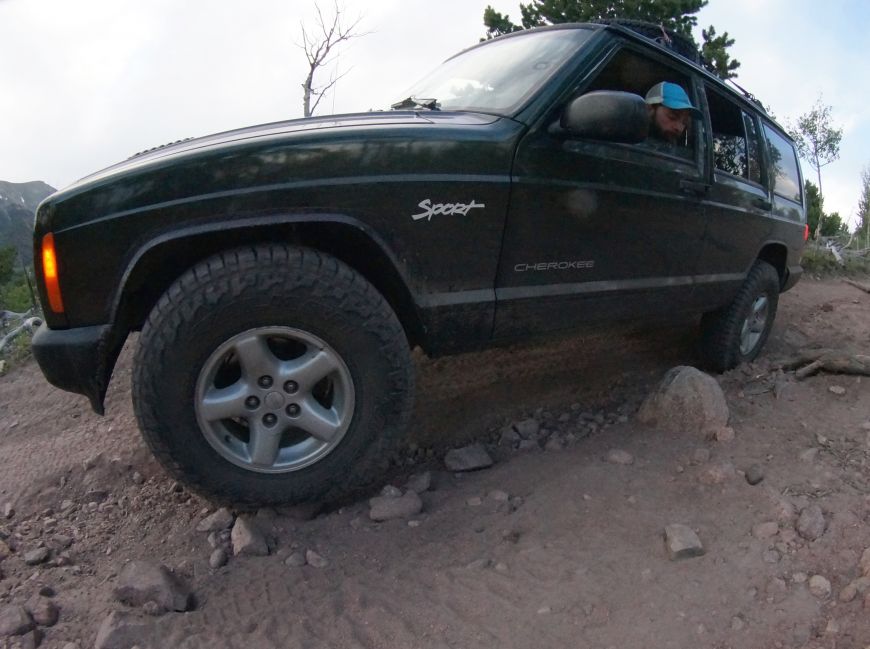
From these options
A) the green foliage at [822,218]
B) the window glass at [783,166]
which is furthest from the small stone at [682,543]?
the green foliage at [822,218]

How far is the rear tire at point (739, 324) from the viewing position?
436 centimetres

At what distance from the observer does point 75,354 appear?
2.34 meters

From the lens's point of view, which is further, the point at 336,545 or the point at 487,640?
the point at 336,545

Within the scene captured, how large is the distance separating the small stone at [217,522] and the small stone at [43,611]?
1.74 feet

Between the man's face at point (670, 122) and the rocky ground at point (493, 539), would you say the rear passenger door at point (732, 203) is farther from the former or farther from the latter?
the rocky ground at point (493, 539)

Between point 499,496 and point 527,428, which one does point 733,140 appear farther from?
point 499,496

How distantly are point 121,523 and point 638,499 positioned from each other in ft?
6.65

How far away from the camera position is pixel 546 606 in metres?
2.14

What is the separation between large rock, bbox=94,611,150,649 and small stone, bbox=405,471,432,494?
115 centimetres

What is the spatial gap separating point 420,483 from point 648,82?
2.32 metres

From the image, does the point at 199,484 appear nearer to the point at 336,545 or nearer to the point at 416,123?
the point at 336,545

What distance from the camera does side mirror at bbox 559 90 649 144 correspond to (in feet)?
8.80

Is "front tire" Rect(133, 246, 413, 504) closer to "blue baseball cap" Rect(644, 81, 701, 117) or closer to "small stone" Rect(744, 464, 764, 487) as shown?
"small stone" Rect(744, 464, 764, 487)

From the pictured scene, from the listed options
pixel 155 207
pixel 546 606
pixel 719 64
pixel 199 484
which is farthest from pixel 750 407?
pixel 719 64
